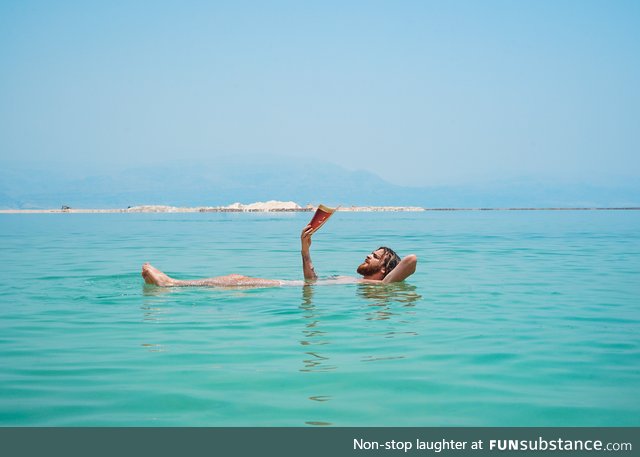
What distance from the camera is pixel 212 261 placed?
2011 cm

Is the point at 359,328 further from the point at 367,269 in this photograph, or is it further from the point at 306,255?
the point at 367,269

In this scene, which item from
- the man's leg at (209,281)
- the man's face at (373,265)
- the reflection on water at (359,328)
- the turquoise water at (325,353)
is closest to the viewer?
the turquoise water at (325,353)

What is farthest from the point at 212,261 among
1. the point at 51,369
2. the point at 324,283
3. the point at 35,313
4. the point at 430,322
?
the point at 51,369

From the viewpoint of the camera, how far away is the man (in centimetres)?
1231

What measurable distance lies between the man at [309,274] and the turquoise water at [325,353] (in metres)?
0.26

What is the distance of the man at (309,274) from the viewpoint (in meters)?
12.3

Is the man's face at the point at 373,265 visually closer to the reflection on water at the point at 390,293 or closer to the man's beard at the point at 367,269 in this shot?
the man's beard at the point at 367,269

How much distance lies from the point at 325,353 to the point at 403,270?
5190mm

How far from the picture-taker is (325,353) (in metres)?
7.58

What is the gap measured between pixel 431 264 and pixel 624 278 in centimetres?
498

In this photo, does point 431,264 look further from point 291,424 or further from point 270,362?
point 291,424

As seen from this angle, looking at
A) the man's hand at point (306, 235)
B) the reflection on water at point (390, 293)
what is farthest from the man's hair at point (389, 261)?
the man's hand at point (306, 235)
